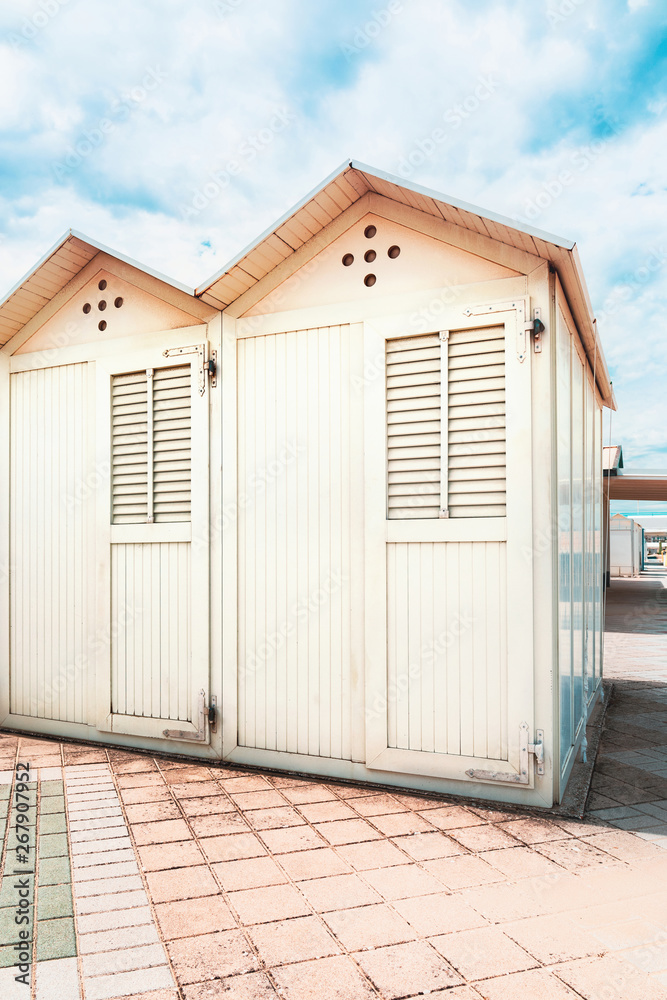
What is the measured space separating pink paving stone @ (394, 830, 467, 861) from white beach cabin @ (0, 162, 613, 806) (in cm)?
58

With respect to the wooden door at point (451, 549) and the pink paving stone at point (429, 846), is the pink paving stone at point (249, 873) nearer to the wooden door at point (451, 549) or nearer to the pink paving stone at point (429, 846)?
the pink paving stone at point (429, 846)

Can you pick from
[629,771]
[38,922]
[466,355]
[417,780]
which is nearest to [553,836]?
[417,780]

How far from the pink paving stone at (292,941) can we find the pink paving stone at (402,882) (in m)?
0.38

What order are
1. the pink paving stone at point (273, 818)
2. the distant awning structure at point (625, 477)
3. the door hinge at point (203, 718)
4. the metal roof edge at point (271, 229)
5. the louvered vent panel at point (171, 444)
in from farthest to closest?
the distant awning structure at point (625, 477), the louvered vent panel at point (171, 444), the door hinge at point (203, 718), the metal roof edge at point (271, 229), the pink paving stone at point (273, 818)

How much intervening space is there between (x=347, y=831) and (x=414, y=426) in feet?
7.51

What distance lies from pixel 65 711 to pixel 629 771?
4.16 m

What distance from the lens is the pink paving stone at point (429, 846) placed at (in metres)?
3.16

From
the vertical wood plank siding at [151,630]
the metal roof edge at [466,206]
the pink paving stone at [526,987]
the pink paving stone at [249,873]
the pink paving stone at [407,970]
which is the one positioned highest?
the metal roof edge at [466,206]

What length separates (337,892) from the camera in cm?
281

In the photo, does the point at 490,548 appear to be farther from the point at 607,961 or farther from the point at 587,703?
the point at 587,703

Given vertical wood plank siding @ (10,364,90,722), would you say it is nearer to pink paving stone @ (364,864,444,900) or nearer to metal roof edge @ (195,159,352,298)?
metal roof edge @ (195,159,352,298)

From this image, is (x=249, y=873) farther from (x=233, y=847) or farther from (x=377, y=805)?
(x=377, y=805)

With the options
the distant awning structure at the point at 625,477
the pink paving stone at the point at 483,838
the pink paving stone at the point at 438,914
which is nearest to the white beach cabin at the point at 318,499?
the pink paving stone at the point at 483,838

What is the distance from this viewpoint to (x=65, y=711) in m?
5.25
